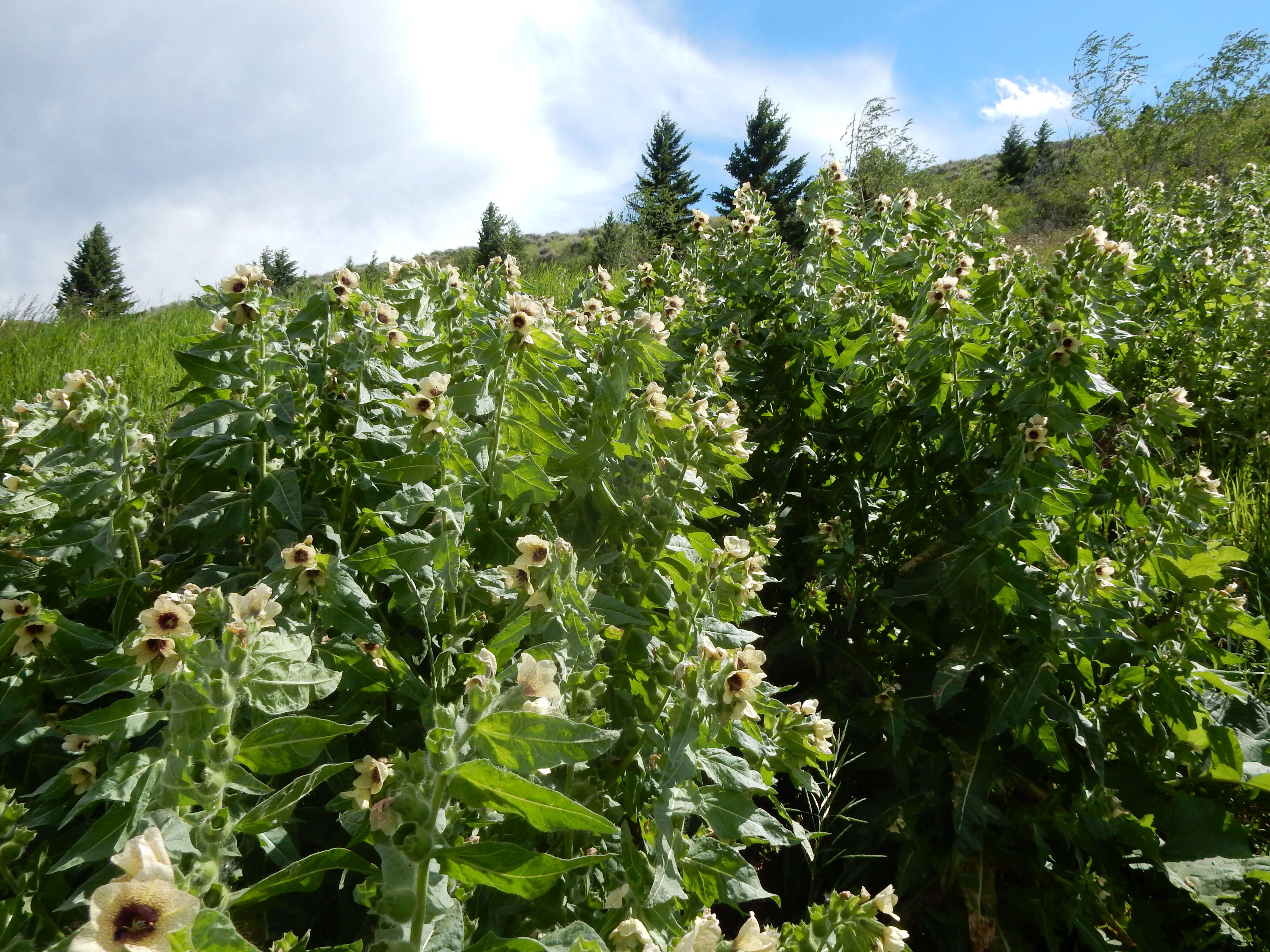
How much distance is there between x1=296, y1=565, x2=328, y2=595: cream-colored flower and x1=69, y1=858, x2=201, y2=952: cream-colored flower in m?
0.87

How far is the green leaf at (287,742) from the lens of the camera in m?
0.96

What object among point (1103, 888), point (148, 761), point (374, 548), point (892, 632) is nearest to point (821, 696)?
point (892, 632)

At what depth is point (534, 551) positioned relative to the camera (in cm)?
135

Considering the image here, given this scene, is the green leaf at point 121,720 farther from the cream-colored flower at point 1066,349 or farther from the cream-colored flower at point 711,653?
the cream-colored flower at point 1066,349

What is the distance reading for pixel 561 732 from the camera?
35.4 inches

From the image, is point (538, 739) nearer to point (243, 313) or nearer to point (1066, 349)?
point (243, 313)

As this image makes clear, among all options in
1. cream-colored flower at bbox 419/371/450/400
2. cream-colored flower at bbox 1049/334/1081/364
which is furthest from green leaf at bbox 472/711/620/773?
cream-colored flower at bbox 1049/334/1081/364

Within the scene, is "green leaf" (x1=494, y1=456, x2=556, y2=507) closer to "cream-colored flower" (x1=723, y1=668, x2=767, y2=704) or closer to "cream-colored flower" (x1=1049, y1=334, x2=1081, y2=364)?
"cream-colored flower" (x1=723, y1=668, x2=767, y2=704)

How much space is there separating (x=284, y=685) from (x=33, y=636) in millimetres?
991

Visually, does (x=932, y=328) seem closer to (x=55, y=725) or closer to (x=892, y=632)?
(x=892, y=632)

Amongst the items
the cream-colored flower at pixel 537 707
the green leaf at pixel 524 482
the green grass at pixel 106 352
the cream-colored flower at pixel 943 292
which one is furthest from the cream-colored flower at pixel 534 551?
the green grass at pixel 106 352

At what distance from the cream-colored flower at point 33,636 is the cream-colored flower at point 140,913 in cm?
125

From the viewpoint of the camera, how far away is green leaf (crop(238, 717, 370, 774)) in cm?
96

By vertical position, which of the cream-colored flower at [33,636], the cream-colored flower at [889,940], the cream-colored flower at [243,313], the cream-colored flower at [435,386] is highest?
the cream-colored flower at [243,313]
